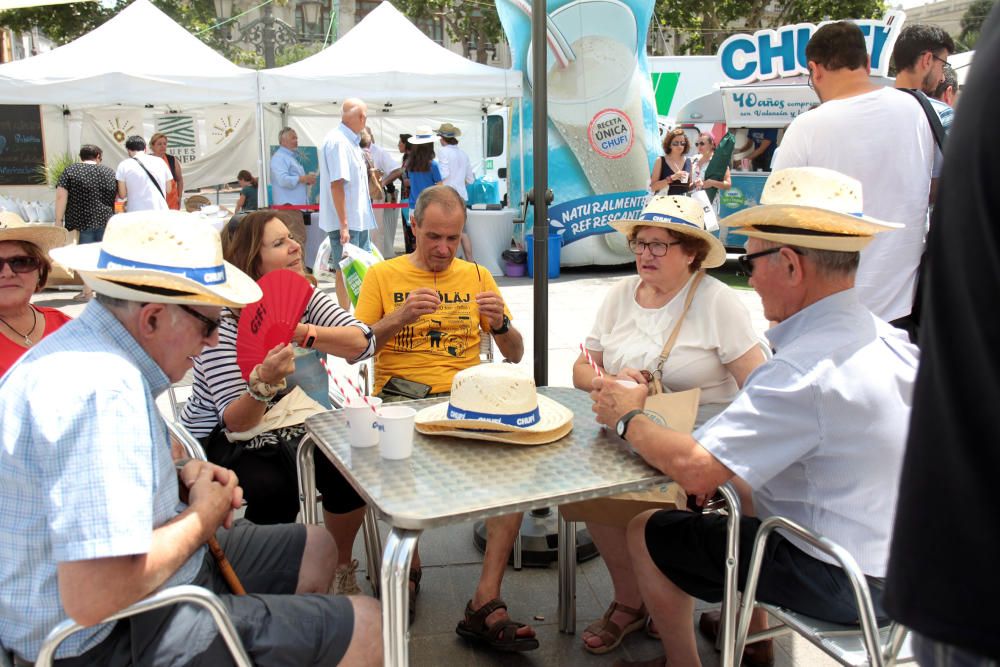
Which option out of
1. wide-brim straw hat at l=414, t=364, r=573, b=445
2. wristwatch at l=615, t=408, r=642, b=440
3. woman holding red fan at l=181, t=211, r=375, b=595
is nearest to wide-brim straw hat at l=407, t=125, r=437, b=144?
woman holding red fan at l=181, t=211, r=375, b=595

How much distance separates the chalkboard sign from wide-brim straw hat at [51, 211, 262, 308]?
14919 millimetres

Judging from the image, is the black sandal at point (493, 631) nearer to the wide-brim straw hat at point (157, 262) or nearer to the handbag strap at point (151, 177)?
the wide-brim straw hat at point (157, 262)

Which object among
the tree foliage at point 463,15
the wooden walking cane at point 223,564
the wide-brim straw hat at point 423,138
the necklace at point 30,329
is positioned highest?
the tree foliage at point 463,15

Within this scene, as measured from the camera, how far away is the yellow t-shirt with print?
3320 mm

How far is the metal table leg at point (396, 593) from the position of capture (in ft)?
5.61

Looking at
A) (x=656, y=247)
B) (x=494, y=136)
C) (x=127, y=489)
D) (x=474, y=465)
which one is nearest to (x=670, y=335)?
(x=656, y=247)

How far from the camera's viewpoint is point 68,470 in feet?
4.67

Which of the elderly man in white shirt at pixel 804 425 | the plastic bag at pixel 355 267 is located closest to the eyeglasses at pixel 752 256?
the elderly man in white shirt at pixel 804 425

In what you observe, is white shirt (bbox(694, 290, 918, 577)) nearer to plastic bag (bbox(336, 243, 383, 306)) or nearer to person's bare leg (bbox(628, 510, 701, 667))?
person's bare leg (bbox(628, 510, 701, 667))

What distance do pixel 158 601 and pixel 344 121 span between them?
673cm

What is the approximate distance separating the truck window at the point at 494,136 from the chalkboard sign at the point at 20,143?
25.8ft

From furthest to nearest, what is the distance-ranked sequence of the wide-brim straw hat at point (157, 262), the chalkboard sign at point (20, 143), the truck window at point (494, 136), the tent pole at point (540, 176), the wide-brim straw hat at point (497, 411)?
the truck window at point (494, 136) < the chalkboard sign at point (20, 143) < the tent pole at point (540, 176) < the wide-brim straw hat at point (497, 411) < the wide-brim straw hat at point (157, 262)

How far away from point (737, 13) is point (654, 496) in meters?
34.2

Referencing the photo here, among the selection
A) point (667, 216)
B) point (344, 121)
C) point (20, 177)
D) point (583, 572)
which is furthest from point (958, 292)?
point (20, 177)
